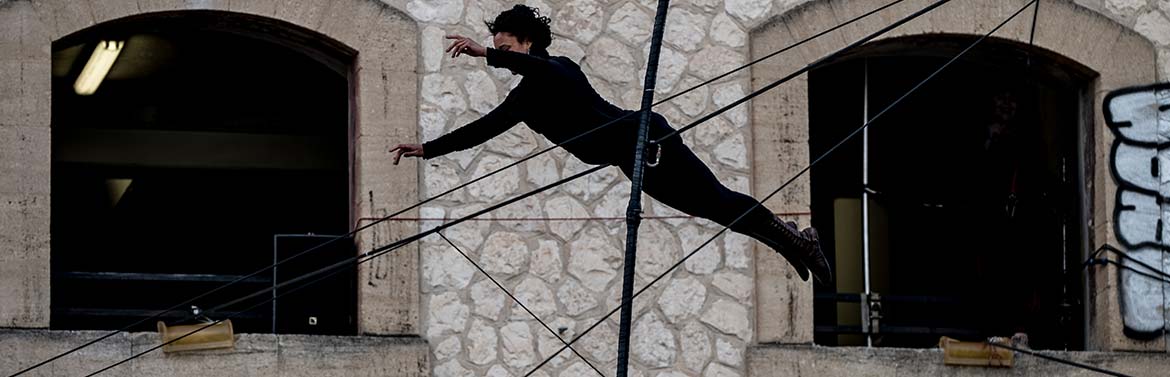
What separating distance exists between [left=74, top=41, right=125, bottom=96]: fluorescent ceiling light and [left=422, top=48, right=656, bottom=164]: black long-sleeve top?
4608 millimetres

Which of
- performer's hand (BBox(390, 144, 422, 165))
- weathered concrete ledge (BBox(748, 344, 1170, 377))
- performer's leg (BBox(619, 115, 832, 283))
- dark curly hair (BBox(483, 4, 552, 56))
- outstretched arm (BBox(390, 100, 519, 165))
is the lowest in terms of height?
weathered concrete ledge (BBox(748, 344, 1170, 377))

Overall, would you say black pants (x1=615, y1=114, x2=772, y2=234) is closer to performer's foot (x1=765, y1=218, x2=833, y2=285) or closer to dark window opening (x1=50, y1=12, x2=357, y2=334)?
performer's foot (x1=765, y1=218, x2=833, y2=285)

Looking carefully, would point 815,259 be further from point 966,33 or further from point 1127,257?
point 1127,257

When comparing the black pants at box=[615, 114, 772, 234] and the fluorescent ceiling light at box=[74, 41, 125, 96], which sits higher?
the fluorescent ceiling light at box=[74, 41, 125, 96]

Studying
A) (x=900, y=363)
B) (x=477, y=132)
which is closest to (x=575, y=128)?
(x=477, y=132)

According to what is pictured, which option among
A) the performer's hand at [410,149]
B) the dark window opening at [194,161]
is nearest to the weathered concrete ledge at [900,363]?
the performer's hand at [410,149]

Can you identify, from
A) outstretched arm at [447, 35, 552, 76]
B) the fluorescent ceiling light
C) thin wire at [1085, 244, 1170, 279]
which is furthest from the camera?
the fluorescent ceiling light

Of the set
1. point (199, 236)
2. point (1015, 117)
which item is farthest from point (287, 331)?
point (1015, 117)

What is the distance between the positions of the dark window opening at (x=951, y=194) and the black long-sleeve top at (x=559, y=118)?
2.76 metres

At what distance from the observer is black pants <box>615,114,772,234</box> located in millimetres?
11680

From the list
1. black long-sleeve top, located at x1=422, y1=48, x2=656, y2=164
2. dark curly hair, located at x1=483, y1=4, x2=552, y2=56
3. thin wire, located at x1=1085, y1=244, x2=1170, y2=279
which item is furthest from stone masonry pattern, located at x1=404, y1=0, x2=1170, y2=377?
thin wire, located at x1=1085, y1=244, x2=1170, y2=279

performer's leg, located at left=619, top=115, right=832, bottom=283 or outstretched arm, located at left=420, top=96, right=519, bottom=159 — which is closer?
outstretched arm, located at left=420, top=96, right=519, bottom=159

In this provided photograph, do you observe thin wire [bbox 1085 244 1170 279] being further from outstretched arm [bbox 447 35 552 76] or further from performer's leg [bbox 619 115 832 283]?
outstretched arm [bbox 447 35 552 76]

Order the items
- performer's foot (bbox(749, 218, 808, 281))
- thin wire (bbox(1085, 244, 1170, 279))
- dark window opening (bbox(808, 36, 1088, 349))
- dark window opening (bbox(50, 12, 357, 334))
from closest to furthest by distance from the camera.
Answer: performer's foot (bbox(749, 218, 808, 281)) < thin wire (bbox(1085, 244, 1170, 279)) < dark window opening (bbox(808, 36, 1088, 349)) < dark window opening (bbox(50, 12, 357, 334))
